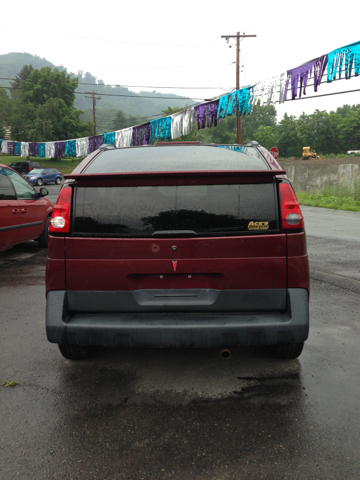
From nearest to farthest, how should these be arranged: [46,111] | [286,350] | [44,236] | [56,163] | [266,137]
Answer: [286,350] < [44,236] < [56,163] < [46,111] < [266,137]

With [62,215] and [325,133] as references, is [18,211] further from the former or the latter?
[325,133]

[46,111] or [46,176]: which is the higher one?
[46,111]

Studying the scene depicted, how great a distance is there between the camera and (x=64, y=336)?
9.60ft

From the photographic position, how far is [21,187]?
8.12 metres

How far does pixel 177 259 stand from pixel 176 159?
0.88m

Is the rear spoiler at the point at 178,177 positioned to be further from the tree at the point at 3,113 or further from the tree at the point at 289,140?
the tree at the point at 289,140

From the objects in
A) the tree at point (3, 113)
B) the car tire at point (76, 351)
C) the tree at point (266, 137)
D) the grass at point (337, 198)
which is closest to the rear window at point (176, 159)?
the car tire at point (76, 351)

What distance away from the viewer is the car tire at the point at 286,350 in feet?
11.1

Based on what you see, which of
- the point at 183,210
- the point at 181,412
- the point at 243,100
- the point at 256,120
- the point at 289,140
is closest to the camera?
the point at 181,412

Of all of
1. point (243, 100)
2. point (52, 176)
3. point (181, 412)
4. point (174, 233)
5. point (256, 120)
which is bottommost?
point (181, 412)

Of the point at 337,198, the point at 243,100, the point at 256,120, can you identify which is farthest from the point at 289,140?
the point at 243,100

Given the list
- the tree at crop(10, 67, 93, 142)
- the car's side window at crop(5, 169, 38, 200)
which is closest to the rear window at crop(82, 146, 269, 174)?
the car's side window at crop(5, 169, 38, 200)

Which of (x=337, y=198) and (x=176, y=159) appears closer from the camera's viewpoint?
(x=176, y=159)

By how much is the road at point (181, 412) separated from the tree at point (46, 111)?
69.1 metres
